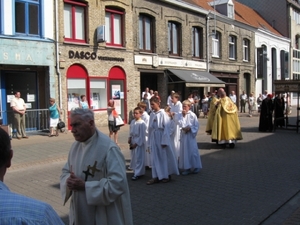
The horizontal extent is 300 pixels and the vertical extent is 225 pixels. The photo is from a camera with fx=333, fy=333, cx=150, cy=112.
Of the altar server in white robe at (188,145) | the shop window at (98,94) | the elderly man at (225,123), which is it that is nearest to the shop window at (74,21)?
the shop window at (98,94)

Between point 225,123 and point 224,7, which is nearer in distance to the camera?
point 225,123

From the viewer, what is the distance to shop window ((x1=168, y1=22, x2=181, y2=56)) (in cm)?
2195

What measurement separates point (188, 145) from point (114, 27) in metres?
11.9

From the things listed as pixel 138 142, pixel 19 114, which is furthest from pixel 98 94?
pixel 138 142

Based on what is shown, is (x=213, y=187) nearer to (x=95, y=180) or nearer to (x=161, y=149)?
(x=161, y=149)

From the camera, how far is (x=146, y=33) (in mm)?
20203

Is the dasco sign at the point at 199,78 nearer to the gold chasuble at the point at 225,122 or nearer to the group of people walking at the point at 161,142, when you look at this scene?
the gold chasuble at the point at 225,122

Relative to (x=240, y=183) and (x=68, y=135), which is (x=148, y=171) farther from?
(x=68, y=135)

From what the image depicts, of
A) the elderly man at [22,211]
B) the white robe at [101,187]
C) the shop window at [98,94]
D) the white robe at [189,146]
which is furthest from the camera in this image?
the shop window at [98,94]

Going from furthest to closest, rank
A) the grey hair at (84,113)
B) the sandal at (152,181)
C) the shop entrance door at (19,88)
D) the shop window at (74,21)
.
A: 1. the shop window at (74,21)
2. the shop entrance door at (19,88)
3. the sandal at (152,181)
4. the grey hair at (84,113)

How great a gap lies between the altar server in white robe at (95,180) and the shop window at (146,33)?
17317 millimetres

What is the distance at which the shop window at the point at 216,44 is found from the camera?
1022 inches

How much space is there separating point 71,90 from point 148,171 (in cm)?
918

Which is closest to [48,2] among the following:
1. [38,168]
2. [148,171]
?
[38,168]
